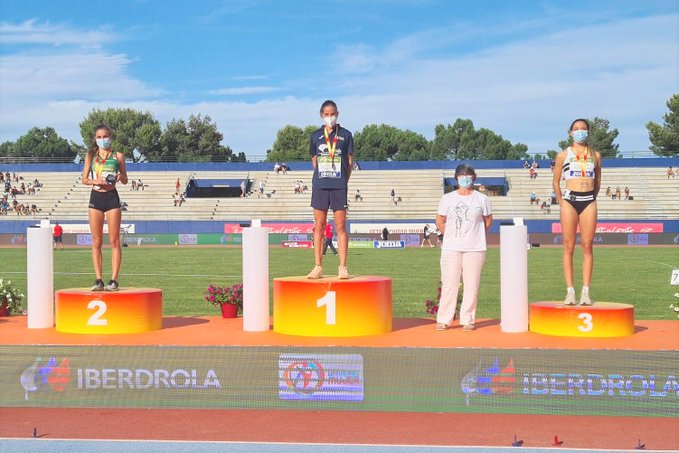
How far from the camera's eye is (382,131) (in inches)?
4528

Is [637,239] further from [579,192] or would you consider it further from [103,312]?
[103,312]

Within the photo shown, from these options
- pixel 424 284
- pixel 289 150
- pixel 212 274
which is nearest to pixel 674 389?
pixel 424 284

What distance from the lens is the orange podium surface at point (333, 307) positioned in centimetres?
957

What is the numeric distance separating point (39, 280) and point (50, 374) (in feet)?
7.73

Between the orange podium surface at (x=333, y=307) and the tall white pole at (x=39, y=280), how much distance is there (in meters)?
3.15

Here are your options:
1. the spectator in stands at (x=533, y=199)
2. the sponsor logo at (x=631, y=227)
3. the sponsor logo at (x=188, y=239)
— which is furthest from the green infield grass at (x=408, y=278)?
the spectator in stands at (x=533, y=199)

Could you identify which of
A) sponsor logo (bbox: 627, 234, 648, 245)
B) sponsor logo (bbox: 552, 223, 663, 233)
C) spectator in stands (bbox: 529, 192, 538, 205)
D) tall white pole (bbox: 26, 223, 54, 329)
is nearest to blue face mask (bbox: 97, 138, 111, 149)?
tall white pole (bbox: 26, 223, 54, 329)

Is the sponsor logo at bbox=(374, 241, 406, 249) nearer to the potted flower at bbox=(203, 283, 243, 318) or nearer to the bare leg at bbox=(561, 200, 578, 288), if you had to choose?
the potted flower at bbox=(203, 283, 243, 318)

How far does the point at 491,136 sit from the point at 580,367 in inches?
4494

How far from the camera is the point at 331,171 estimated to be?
10.2 meters

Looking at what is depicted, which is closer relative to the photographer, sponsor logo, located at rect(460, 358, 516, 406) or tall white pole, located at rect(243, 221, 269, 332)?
sponsor logo, located at rect(460, 358, 516, 406)

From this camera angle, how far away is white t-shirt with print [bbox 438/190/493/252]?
973cm

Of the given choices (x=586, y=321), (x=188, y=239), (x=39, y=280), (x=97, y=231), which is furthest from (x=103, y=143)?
(x=188, y=239)

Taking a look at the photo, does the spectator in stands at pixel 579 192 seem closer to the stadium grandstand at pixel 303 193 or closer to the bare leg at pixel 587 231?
the bare leg at pixel 587 231
